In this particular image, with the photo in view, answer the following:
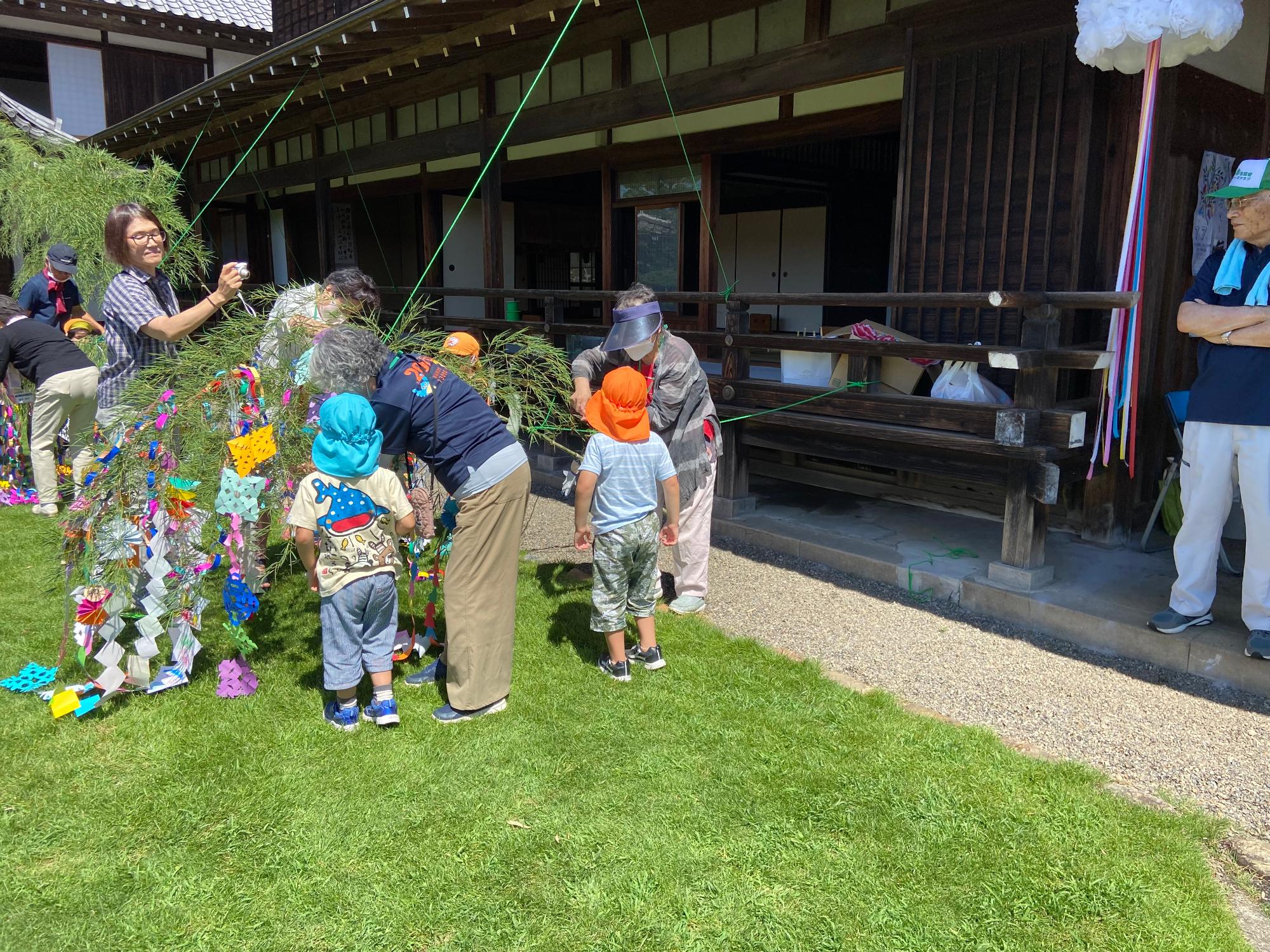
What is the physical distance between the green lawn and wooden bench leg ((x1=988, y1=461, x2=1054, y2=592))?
131 centimetres

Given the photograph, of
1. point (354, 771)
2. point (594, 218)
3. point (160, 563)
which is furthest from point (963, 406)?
point (594, 218)

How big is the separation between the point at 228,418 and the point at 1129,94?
182 inches

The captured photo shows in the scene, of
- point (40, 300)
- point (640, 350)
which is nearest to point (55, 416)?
point (40, 300)

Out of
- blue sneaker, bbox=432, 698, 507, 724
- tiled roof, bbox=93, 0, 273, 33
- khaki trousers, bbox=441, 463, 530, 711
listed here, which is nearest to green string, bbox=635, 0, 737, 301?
khaki trousers, bbox=441, 463, 530, 711

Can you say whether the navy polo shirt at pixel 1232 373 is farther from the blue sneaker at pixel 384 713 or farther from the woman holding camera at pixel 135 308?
the woman holding camera at pixel 135 308

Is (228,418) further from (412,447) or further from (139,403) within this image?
(412,447)

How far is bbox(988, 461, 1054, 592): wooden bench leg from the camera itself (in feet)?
14.4

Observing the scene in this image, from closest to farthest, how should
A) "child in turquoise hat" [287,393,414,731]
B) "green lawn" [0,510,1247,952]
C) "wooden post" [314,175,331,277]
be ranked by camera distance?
1. "green lawn" [0,510,1247,952]
2. "child in turquoise hat" [287,393,414,731]
3. "wooden post" [314,175,331,277]

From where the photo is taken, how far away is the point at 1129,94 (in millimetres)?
4547

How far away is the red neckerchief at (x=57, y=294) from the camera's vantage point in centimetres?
678

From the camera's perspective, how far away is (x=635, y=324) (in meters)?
4.00

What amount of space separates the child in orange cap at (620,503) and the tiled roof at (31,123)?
1114cm

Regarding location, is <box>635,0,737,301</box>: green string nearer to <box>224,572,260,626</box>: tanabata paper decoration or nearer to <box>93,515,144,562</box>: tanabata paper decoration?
<box>224,572,260,626</box>: tanabata paper decoration

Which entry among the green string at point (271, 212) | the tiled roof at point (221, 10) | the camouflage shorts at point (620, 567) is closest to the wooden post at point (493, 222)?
the green string at point (271, 212)
